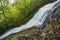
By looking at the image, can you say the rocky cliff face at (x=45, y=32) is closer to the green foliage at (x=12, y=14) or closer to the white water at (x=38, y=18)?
the white water at (x=38, y=18)

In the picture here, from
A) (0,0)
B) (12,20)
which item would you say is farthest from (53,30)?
(0,0)

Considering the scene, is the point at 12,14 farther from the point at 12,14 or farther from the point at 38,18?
the point at 38,18

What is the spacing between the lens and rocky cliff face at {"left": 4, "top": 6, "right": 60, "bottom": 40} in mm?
4105

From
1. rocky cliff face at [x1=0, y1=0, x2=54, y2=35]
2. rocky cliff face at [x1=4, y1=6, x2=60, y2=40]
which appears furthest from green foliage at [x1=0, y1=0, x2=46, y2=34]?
rocky cliff face at [x1=4, y1=6, x2=60, y2=40]

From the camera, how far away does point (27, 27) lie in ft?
13.7

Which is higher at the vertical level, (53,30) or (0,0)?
(0,0)

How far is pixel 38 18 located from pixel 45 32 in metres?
0.38

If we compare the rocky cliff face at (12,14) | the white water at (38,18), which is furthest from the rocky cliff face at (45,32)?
the rocky cliff face at (12,14)

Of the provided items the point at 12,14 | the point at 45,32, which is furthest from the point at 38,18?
the point at 12,14

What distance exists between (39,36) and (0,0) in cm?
108

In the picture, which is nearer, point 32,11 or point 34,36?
point 34,36

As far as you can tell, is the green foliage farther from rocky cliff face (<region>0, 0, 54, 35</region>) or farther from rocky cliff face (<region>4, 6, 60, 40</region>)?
rocky cliff face (<region>4, 6, 60, 40</region>)

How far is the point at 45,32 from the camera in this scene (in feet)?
13.6

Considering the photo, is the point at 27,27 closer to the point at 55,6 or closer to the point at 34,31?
the point at 34,31
